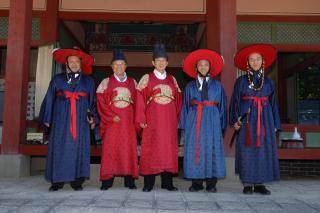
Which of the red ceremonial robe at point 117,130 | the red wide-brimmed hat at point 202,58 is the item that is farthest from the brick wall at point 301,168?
the red ceremonial robe at point 117,130

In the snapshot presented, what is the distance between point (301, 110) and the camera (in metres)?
9.81

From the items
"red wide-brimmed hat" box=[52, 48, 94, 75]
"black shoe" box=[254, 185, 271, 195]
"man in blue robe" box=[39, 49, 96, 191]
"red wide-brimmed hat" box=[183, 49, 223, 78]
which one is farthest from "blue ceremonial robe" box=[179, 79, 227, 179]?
"red wide-brimmed hat" box=[52, 48, 94, 75]

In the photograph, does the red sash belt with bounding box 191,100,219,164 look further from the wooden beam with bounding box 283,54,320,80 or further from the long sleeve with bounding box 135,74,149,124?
the wooden beam with bounding box 283,54,320,80

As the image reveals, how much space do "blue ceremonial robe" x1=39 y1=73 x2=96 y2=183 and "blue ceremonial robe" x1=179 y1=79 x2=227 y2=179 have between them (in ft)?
3.72

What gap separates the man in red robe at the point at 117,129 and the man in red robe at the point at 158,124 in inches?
6.6

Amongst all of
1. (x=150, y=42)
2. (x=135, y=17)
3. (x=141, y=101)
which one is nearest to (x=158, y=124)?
(x=141, y=101)

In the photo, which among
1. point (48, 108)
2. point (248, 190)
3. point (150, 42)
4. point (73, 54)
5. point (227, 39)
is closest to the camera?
point (248, 190)

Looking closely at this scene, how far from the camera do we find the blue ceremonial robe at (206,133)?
439 centimetres

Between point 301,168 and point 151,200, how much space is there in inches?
211

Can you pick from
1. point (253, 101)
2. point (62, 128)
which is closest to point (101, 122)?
point (62, 128)

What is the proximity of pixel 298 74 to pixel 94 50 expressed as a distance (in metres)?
5.44

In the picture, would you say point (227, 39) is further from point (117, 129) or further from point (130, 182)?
point (130, 182)

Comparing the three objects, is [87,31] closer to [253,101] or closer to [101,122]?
[101,122]

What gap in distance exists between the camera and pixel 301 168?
8.10m
